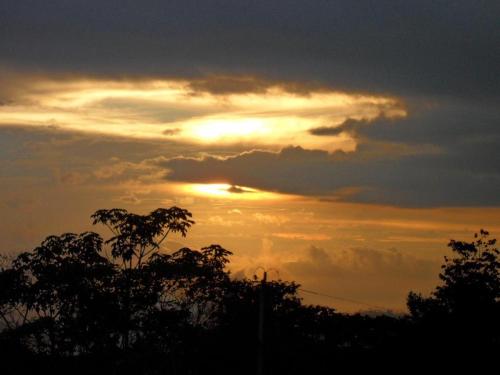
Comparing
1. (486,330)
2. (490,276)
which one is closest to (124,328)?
(486,330)

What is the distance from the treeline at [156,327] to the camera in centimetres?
3322

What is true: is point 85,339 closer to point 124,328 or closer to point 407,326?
point 124,328

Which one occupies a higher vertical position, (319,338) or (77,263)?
(77,263)

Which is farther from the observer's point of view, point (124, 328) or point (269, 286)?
point (269, 286)

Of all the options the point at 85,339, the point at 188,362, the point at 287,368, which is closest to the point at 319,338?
the point at 287,368

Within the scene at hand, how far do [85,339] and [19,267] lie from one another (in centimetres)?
423

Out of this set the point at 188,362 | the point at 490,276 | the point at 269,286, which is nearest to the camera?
the point at 188,362

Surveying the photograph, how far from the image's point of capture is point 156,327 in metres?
A: 34.4

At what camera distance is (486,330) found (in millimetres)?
38031

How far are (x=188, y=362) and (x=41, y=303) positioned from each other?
708 cm

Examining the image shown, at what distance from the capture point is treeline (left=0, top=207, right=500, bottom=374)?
109ft

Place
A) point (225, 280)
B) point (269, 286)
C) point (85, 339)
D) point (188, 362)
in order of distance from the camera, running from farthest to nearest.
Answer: point (269, 286) → point (225, 280) → point (85, 339) → point (188, 362)

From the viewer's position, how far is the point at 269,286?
135 ft

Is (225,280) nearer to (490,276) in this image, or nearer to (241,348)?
(241,348)
